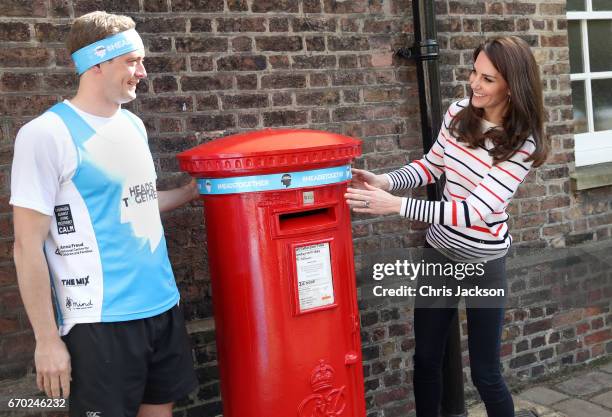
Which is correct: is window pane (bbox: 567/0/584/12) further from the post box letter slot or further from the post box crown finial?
the post box crown finial

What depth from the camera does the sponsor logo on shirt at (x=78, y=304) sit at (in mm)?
2404

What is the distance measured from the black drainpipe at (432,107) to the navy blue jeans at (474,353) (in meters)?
0.57

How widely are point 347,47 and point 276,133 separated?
4.21 feet

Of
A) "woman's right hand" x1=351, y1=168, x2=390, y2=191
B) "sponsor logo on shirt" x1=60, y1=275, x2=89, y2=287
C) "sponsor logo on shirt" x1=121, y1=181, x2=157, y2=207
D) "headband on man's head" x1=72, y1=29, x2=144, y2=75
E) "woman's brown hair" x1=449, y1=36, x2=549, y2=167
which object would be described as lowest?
"sponsor logo on shirt" x1=60, y1=275, x2=89, y2=287

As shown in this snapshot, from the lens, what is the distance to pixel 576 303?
4.89m

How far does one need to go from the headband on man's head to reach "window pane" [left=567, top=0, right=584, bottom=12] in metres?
3.64

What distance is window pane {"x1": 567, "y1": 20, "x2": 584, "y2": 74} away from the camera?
16.5 ft

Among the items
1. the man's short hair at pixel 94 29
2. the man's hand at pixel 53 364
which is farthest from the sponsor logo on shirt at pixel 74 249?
the man's short hair at pixel 94 29

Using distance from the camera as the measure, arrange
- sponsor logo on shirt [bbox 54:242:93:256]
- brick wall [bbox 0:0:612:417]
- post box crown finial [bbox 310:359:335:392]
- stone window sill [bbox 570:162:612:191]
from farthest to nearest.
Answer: stone window sill [bbox 570:162:612:191]
brick wall [bbox 0:0:612:417]
post box crown finial [bbox 310:359:335:392]
sponsor logo on shirt [bbox 54:242:93:256]

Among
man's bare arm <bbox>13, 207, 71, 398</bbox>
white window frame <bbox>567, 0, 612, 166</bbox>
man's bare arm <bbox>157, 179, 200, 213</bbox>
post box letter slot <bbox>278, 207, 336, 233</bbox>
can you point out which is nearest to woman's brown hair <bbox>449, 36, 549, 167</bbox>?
post box letter slot <bbox>278, 207, 336, 233</bbox>

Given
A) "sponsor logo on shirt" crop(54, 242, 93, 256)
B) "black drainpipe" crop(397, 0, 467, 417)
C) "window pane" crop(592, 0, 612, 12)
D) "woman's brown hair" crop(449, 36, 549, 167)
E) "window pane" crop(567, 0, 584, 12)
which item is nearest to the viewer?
"sponsor logo on shirt" crop(54, 242, 93, 256)

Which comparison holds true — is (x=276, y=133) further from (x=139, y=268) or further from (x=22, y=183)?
(x=22, y=183)

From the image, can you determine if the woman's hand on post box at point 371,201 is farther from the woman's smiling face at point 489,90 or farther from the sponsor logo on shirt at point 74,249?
the sponsor logo on shirt at point 74,249

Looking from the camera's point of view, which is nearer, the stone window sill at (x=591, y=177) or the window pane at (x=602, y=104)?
the stone window sill at (x=591, y=177)
